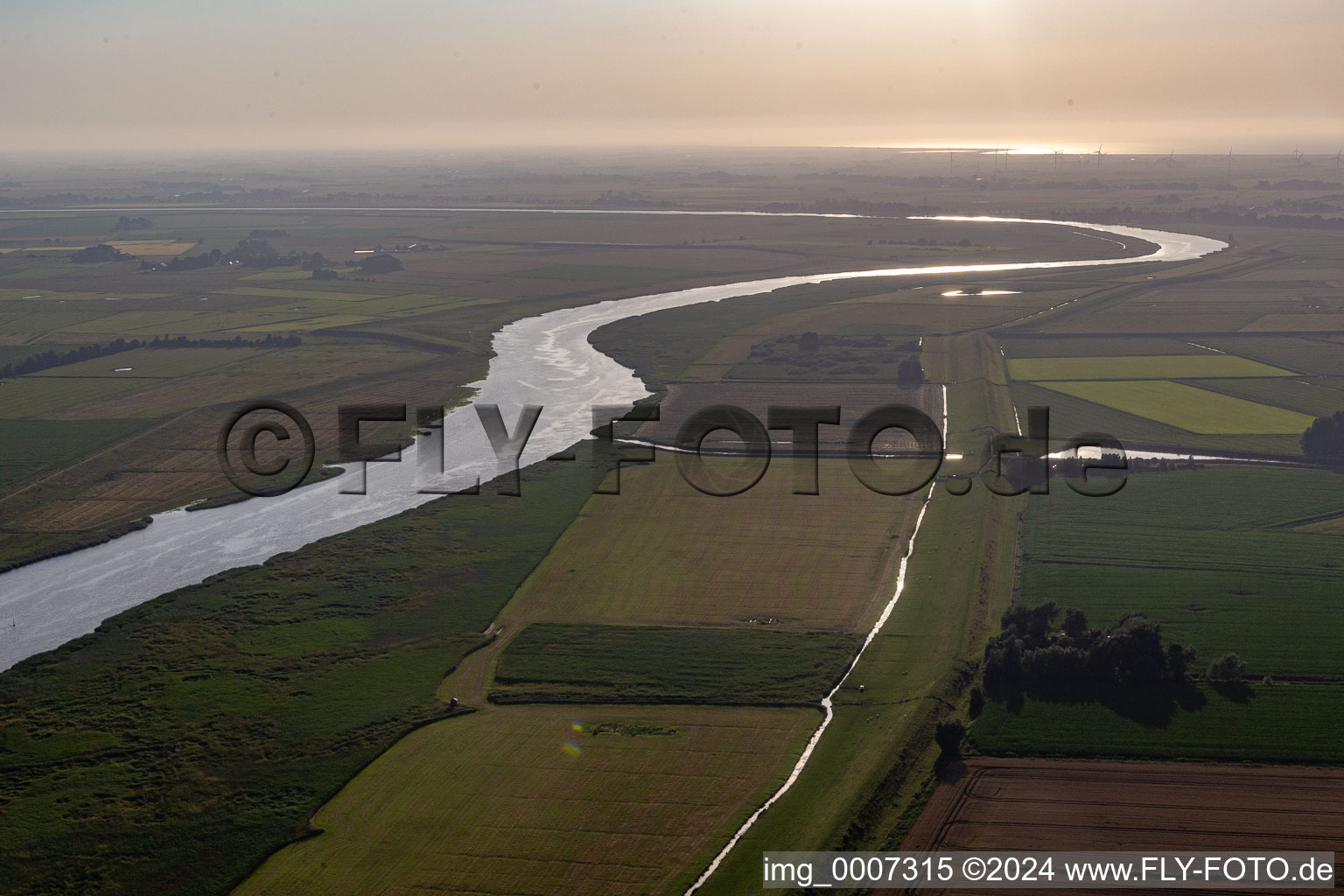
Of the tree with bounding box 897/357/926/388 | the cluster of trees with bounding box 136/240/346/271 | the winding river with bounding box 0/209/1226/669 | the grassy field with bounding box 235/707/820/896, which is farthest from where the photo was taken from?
the cluster of trees with bounding box 136/240/346/271

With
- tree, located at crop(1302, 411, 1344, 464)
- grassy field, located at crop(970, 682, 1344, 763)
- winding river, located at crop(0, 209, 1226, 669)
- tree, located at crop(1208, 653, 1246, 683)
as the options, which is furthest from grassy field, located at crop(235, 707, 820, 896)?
tree, located at crop(1302, 411, 1344, 464)

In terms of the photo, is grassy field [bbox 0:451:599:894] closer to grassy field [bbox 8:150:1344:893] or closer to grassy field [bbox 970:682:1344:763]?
grassy field [bbox 8:150:1344:893]

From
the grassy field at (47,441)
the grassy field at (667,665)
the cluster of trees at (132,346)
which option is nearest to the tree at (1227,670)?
the grassy field at (667,665)

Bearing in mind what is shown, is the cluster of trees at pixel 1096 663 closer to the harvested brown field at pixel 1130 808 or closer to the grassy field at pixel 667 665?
the harvested brown field at pixel 1130 808

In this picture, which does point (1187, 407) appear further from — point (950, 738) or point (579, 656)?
point (579, 656)

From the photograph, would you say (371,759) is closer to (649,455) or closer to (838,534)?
(838,534)
